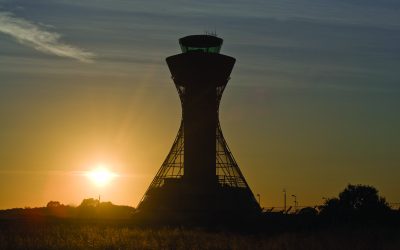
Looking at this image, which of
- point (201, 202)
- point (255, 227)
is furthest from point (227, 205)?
point (255, 227)

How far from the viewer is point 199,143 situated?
327 ft

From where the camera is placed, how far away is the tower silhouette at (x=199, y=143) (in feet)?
317

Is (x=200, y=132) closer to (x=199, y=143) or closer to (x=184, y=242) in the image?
(x=199, y=143)

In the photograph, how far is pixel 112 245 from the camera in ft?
119

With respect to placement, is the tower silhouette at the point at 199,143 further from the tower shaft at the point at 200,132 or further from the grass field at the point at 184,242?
the grass field at the point at 184,242

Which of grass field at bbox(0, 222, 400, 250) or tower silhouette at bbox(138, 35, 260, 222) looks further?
tower silhouette at bbox(138, 35, 260, 222)

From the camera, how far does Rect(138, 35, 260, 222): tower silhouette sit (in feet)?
317

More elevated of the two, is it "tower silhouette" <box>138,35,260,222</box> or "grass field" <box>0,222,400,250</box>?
"tower silhouette" <box>138,35,260,222</box>

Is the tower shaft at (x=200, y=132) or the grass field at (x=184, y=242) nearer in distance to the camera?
the grass field at (x=184, y=242)

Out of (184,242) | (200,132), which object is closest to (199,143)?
(200,132)

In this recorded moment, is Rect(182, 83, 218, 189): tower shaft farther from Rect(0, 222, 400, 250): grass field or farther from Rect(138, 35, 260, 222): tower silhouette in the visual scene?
Rect(0, 222, 400, 250): grass field

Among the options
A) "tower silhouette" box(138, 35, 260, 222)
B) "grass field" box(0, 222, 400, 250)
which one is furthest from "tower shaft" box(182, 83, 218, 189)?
"grass field" box(0, 222, 400, 250)

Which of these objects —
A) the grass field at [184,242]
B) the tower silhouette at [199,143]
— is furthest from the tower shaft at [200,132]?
the grass field at [184,242]

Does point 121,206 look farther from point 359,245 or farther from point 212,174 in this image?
point 359,245
